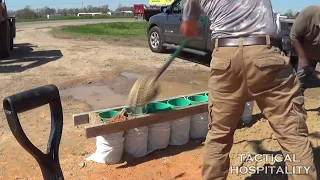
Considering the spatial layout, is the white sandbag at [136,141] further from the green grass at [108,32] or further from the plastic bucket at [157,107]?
the green grass at [108,32]

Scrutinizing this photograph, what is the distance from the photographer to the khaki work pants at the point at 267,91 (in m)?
2.67

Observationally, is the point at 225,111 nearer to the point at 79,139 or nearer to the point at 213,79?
the point at 213,79

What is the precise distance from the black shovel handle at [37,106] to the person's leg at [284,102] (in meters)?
1.39

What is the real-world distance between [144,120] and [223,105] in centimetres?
149

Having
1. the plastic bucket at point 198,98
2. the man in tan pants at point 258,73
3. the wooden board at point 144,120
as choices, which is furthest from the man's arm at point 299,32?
the man in tan pants at point 258,73

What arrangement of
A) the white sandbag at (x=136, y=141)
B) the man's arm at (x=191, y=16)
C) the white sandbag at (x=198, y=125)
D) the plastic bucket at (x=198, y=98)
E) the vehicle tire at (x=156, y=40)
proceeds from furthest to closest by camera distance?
the vehicle tire at (x=156, y=40)
the plastic bucket at (x=198, y=98)
the white sandbag at (x=198, y=125)
the white sandbag at (x=136, y=141)
the man's arm at (x=191, y=16)

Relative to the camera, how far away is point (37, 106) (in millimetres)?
1931

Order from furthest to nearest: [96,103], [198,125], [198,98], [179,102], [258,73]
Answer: [96,103]
[198,98]
[179,102]
[198,125]
[258,73]

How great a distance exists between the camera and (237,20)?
273 cm

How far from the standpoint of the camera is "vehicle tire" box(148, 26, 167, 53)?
11641 millimetres

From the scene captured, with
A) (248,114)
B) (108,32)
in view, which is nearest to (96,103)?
(248,114)

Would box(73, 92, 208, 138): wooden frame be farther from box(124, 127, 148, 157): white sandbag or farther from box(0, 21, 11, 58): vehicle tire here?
box(0, 21, 11, 58): vehicle tire

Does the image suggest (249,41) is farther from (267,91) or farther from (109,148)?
(109,148)

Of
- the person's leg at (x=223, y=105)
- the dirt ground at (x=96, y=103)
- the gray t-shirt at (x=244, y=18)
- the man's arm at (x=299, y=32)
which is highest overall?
the gray t-shirt at (x=244, y=18)
